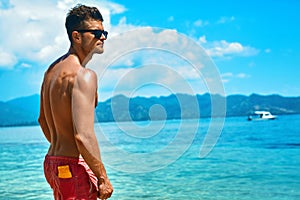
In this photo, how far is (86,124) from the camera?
8.89 ft

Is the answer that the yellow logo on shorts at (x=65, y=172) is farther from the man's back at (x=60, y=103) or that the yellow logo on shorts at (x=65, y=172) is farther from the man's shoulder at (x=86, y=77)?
the man's shoulder at (x=86, y=77)

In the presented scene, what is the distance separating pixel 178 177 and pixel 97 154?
14062 mm

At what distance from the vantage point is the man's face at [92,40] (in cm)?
289

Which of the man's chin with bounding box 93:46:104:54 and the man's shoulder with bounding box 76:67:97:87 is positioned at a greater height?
the man's chin with bounding box 93:46:104:54

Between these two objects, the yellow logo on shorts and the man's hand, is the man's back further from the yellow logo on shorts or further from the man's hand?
the man's hand

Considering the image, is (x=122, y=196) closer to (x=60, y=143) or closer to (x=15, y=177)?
(x=15, y=177)

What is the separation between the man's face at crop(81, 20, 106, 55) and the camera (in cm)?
289

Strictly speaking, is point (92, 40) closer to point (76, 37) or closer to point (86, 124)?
point (76, 37)

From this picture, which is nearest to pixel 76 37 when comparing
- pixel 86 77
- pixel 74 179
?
pixel 86 77

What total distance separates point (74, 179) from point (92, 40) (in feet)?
2.67

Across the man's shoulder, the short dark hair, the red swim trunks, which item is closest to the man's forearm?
the red swim trunks

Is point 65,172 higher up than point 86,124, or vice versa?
point 86,124

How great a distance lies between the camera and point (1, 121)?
137875mm

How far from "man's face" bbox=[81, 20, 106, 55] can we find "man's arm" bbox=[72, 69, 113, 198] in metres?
0.25
